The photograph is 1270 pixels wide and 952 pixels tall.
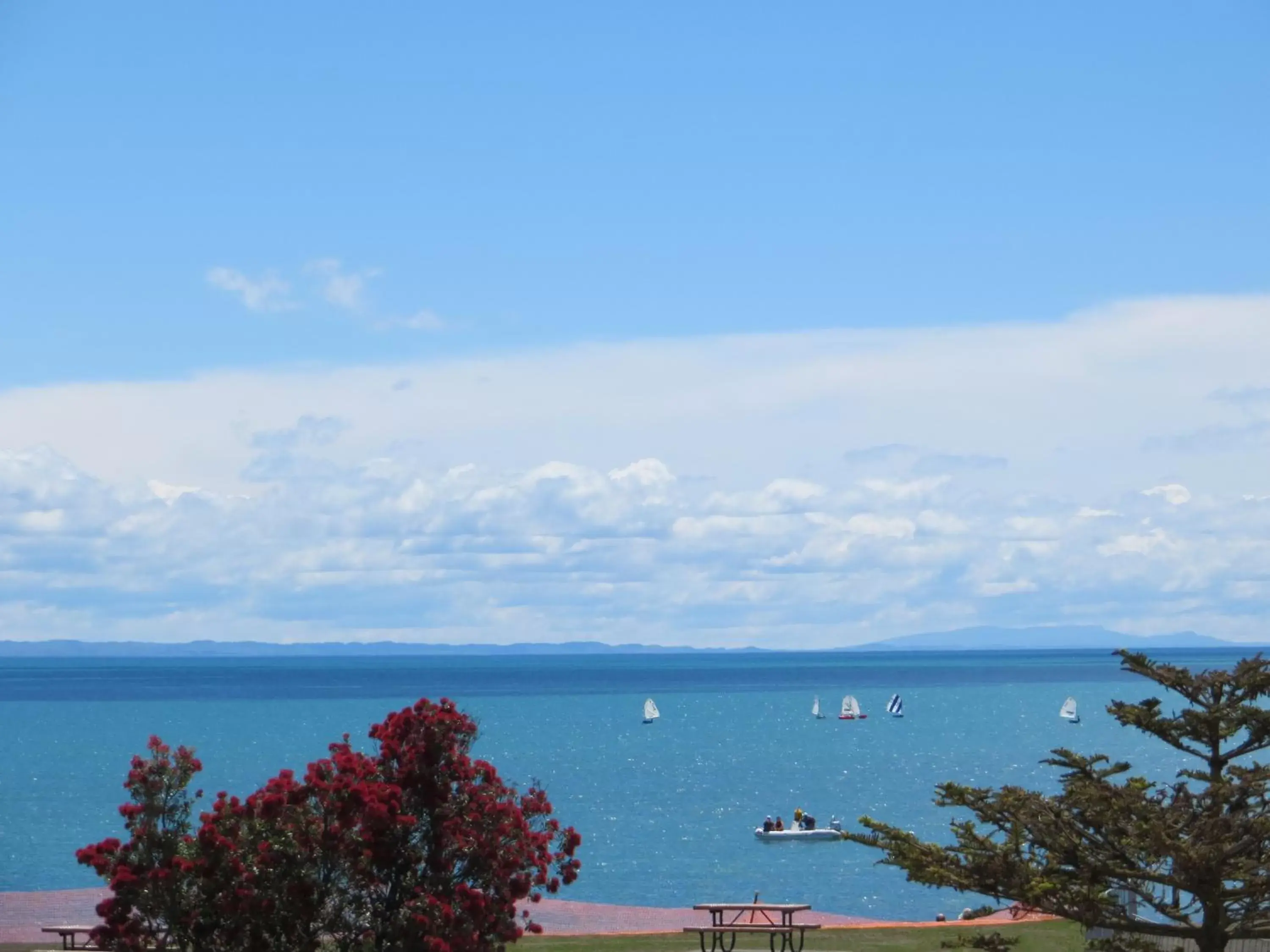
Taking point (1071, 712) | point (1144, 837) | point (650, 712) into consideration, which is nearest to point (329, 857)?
point (1144, 837)

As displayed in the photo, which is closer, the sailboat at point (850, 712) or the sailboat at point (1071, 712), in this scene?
the sailboat at point (1071, 712)

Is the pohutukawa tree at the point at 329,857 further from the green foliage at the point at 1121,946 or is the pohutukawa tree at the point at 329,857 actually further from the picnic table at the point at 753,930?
the green foliage at the point at 1121,946

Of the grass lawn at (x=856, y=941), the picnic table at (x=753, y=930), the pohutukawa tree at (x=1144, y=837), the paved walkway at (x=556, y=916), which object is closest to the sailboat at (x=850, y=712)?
the paved walkway at (x=556, y=916)

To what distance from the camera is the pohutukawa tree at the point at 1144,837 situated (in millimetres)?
12891

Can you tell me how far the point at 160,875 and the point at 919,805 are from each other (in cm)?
5822

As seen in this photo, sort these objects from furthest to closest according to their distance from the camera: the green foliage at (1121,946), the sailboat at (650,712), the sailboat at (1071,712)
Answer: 1. the sailboat at (650,712)
2. the sailboat at (1071,712)
3. the green foliage at (1121,946)

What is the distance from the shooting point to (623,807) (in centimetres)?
7200

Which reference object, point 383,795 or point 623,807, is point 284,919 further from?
point 623,807

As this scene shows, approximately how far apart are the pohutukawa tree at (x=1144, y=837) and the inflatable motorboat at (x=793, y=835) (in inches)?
1789

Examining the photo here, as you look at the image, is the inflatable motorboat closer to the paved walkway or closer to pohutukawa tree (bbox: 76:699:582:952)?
the paved walkway

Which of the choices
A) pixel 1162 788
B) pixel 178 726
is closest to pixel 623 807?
pixel 1162 788

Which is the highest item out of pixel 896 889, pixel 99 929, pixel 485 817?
pixel 485 817

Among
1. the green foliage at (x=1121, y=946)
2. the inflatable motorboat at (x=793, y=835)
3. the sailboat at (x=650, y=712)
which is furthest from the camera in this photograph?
the sailboat at (x=650, y=712)

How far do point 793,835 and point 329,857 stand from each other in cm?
4350
